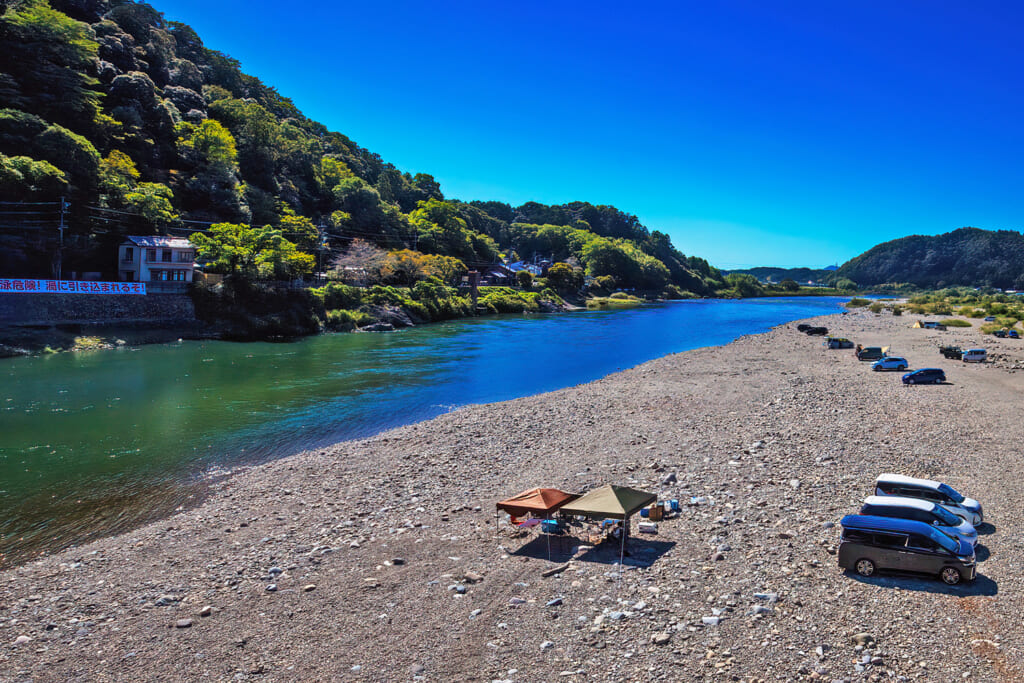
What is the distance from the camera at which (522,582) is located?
12.2m

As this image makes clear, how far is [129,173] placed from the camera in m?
75.8

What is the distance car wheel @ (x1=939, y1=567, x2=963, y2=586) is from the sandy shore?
0.18 meters

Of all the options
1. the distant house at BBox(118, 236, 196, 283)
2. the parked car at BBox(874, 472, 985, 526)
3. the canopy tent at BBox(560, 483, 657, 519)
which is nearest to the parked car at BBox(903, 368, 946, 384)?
the parked car at BBox(874, 472, 985, 526)

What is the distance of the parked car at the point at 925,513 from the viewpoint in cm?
1209

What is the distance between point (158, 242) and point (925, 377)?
240 ft

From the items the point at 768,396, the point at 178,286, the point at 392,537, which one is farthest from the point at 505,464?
the point at 178,286

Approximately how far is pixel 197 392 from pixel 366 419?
1382 centimetres

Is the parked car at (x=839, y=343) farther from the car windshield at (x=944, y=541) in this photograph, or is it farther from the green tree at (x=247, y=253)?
the green tree at (x=247, y=253)

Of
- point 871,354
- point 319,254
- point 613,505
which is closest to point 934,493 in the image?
point 613,505

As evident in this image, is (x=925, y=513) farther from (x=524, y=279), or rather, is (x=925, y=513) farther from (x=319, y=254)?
(x=524, y=279)

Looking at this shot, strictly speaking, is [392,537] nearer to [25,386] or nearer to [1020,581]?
[1020,581]

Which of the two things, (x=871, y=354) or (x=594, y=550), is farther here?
(x=871, y=354)

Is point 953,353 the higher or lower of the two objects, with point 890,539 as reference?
higher

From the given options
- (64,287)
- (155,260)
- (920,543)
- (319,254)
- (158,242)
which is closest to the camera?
(920,543)
